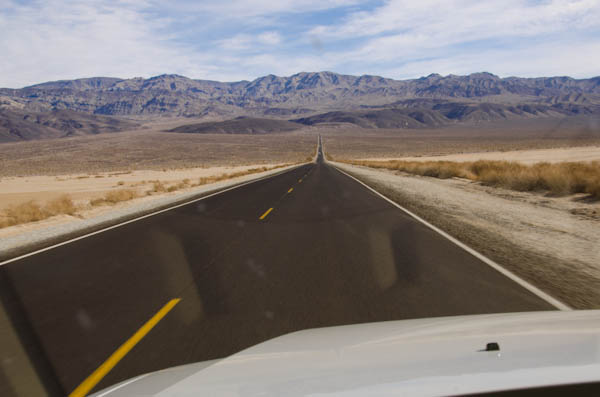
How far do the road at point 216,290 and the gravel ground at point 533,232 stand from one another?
0.62 metres

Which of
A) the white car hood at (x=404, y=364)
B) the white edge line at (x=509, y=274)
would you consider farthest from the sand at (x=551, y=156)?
the white car hood at (x=404, y=364)

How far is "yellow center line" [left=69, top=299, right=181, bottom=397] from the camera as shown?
2.96 meters

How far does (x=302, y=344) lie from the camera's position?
2859 millimetres

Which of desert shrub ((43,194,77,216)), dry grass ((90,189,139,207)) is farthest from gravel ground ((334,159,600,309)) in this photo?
desert shrub ((43,194,77,216))

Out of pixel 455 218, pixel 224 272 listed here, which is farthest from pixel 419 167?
pixel 224 272

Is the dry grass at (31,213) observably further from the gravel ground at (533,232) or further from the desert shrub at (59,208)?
the gravel ground at (533,232)

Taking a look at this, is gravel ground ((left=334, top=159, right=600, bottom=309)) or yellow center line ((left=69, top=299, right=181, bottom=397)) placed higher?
yellow center line ((left=69, top=299, right=181, bottom=397))

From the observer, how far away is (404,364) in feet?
7.76

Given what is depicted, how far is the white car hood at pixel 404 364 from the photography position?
2113 millimetres

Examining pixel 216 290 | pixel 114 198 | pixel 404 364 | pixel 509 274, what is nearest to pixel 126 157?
pixel 114 198

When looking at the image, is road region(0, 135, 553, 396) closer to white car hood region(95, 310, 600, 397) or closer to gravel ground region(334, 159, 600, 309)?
gravel ground region(334, 159, 600, 309)

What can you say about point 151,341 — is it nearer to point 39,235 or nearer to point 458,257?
point 458,257

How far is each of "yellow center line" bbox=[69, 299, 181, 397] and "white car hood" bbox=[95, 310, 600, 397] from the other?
76cm

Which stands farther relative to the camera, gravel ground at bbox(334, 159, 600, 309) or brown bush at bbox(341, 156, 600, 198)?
brown bush at bbox(341, 156, 600, 198)
